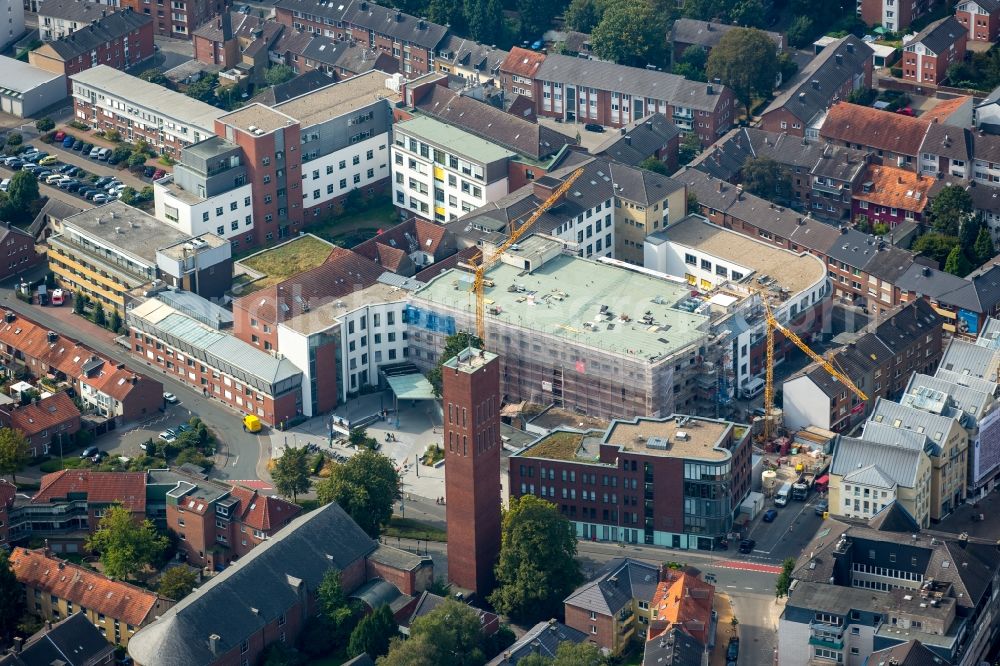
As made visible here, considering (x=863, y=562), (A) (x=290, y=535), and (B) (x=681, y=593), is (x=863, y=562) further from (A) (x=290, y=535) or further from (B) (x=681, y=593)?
(A) (x=290, y=535)

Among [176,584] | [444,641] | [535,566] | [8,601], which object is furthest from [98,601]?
[535,566]

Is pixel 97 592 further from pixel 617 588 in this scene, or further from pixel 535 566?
pixel 617 588

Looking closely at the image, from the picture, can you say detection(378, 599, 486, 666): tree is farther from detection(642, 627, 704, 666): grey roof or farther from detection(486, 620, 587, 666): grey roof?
detection(642, 627, 704, 666): grey roof

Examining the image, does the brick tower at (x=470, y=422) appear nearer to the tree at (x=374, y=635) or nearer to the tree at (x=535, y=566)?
the tree at (x=535, y=566)

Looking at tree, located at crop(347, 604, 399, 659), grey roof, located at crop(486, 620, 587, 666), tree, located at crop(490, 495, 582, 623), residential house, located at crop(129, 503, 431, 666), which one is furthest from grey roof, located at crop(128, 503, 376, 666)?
grey roof, located at crop(486, 620, 587, 666)

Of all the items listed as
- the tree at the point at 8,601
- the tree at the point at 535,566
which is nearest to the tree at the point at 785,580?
the tree at the point at 535,566

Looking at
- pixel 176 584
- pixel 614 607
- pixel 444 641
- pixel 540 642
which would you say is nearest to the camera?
pixel 444 641

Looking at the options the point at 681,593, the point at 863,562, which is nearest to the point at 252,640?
the point at 681,593

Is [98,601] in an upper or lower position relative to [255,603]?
lower
